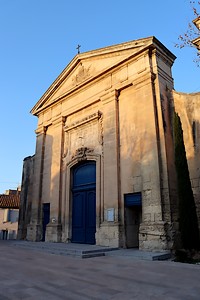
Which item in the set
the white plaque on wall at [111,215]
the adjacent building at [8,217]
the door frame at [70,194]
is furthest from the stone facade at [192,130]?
the adjacent building at [8,217]

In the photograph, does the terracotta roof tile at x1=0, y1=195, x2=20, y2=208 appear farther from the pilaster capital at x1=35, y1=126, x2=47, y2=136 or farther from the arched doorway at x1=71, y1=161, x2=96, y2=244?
the arched doorway at x1=71, y1=161, x2=96, y2=244

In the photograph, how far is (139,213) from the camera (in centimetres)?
959

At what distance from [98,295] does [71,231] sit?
8.23 metres

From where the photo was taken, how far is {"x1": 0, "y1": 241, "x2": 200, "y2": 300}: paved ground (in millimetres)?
3441

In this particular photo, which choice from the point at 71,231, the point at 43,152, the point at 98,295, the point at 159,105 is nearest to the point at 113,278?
the point at 98,295

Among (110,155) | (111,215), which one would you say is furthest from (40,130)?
(111,215)

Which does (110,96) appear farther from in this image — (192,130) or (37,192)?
(37,192)

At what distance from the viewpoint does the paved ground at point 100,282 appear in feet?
11.3

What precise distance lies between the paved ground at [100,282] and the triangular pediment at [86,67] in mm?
7932

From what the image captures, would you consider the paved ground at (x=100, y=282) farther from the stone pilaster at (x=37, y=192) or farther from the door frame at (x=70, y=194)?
the stone pilaster at (x=37, y=192)

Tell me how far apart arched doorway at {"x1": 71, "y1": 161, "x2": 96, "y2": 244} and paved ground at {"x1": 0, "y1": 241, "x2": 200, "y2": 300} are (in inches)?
191

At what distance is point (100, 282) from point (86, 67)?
10805mm

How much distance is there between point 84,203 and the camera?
1121 cm

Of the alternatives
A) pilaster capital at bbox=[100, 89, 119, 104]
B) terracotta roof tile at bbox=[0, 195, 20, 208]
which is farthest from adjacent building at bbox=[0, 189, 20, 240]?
pilaster capital at bbox=[100, 89, 119, 104]
